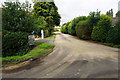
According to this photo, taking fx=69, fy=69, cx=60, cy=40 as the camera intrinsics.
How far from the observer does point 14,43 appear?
6016 mm

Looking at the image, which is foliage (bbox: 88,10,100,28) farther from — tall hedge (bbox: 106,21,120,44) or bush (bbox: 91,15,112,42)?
tall hedge (bbox: 106,21,120,44)

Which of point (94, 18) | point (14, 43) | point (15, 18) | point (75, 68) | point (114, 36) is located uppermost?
point (94, 18)

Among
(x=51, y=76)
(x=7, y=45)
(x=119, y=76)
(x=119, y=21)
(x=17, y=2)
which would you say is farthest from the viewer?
(x=119, y=21)

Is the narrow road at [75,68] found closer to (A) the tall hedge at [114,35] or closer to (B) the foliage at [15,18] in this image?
(A) the tall hedge at [114,35]

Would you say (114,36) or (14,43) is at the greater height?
(114,36)

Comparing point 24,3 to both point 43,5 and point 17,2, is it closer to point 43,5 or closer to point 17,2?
point 17,2

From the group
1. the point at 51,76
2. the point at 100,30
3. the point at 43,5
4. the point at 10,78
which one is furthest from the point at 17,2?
the point at 43,5

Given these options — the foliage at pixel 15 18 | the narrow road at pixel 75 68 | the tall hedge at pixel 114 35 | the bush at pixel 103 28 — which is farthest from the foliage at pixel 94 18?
the foliage at pixel 15 18

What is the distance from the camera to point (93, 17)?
1123 cm

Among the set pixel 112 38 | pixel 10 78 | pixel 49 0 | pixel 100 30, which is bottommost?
pixel 10 78

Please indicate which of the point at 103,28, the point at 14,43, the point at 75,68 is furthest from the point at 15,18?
the point at 103,28

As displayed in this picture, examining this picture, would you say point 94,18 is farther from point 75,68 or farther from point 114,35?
point 75,68

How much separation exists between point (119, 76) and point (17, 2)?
31.3 ft

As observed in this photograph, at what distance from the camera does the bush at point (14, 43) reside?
18.7ft
